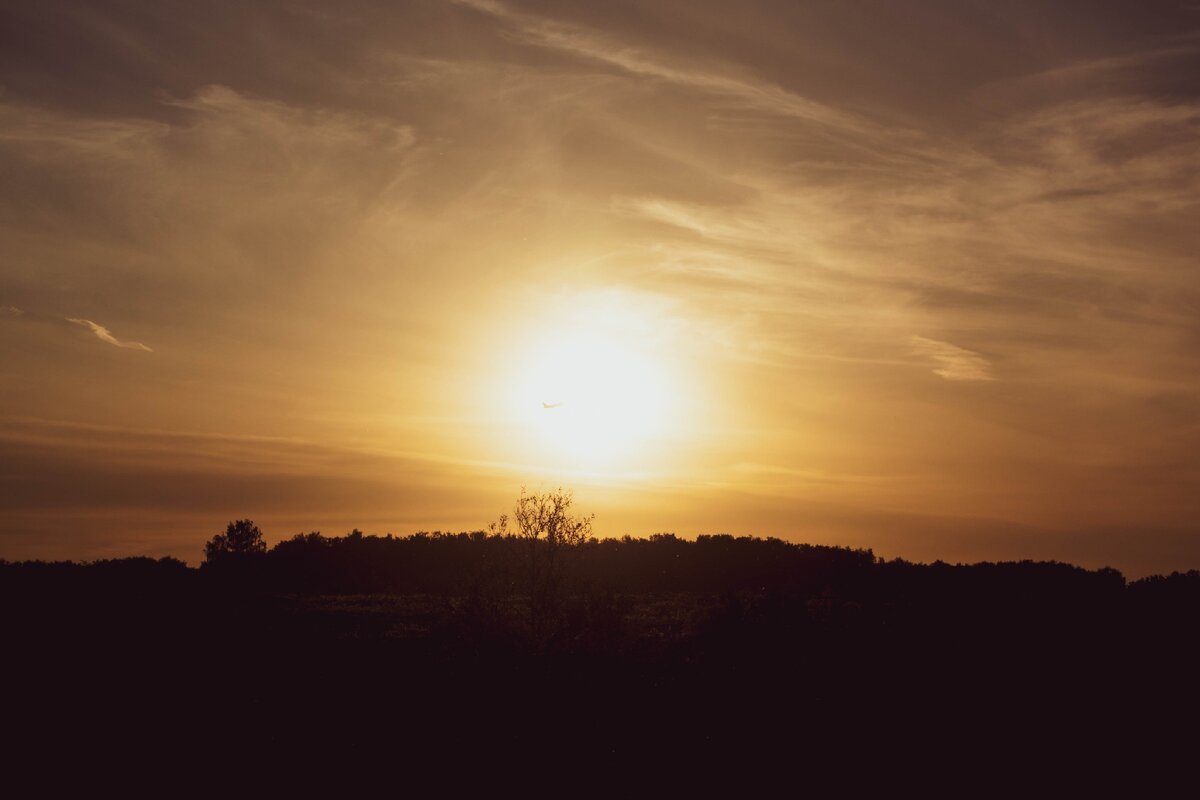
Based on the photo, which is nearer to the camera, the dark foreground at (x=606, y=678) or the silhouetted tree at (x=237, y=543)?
the dark foreground at (x=606, y=678)

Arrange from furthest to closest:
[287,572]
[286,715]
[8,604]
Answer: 1. [287,572]
2. [8,604]
3. [286,715]

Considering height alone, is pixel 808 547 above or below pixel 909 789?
above

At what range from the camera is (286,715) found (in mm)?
28531

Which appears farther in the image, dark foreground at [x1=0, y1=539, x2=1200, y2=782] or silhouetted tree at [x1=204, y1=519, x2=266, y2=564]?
silhouetted tree at [x1=204, y1=519, x2=266, y2=564]

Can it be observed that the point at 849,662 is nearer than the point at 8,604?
Yes

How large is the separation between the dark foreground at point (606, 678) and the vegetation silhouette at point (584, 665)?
102mm

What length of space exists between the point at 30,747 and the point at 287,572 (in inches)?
1616

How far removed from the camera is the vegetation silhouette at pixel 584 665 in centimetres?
2772

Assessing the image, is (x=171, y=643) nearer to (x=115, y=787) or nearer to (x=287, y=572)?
(x=115, y=787)

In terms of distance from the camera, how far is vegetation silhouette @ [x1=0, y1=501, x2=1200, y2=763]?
2772 cm

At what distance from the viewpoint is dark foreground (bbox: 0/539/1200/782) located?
26828 millimetres

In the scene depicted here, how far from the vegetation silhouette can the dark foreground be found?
102mm

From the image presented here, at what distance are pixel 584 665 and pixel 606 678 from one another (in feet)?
4.33

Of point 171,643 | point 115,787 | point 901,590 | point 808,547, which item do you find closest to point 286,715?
point 115,787
